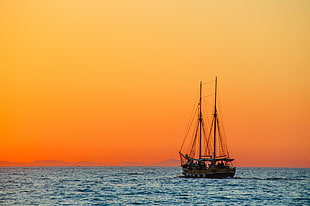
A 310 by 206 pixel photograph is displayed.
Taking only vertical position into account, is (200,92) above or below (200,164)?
above

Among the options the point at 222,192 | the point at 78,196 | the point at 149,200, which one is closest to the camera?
the point at 149,200

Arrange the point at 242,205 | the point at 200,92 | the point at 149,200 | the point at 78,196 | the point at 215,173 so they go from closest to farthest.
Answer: the point at 242,205
the point at 149,200
the point at 78,196
the point at 215,173
the point at 200,92

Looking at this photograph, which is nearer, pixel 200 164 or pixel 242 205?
pixel 242 205

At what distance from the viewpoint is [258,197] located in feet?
275

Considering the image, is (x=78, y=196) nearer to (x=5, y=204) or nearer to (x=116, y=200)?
(x=116, y=200)

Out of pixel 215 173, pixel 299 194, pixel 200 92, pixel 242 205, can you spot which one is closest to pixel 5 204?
pixel 242 205

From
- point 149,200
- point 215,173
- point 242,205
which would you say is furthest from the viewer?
point 215,173

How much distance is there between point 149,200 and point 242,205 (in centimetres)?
1397

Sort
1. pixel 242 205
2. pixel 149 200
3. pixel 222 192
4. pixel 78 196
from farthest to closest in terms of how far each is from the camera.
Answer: pixel 222 192
pixel 78 196
pixel 149 200
pixel 242 205

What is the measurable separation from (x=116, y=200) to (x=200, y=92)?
70.8 metres

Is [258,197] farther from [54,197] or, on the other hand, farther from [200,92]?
[200,92]

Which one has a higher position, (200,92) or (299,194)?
(200,92)

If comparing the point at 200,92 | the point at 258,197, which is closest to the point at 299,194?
the point at 258,197

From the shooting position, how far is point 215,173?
12725cm
